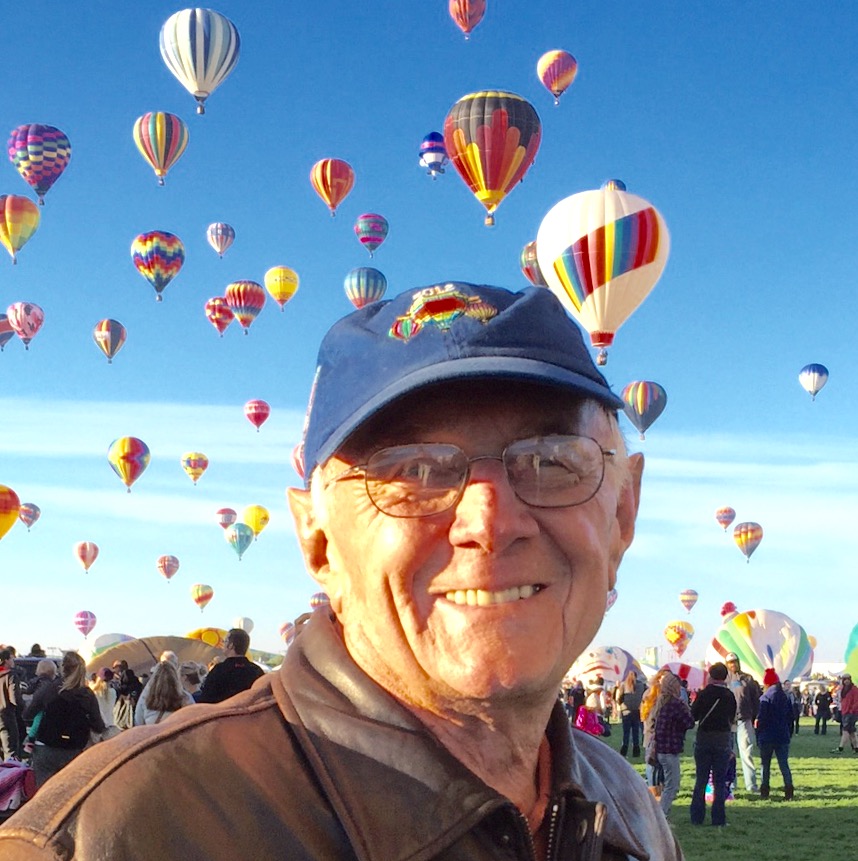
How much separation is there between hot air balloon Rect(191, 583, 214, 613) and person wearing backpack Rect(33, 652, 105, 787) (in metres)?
47.2

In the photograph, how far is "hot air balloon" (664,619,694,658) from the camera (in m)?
55.2

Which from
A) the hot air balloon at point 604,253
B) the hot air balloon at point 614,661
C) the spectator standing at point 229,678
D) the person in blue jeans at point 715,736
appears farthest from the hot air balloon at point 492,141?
the spectator standing at point 229,678

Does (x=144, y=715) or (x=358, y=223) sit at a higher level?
(x=358, y=223)

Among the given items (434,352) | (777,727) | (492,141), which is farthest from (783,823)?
(492,141)

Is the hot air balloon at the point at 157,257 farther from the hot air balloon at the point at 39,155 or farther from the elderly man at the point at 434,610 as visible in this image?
the elderly man at the point at 434,610

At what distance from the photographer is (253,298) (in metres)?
37.5

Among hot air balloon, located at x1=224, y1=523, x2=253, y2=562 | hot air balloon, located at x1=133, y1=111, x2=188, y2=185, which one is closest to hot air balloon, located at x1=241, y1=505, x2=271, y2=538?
hot air balloon, located at x1=224, y1=523, x2=253, y2=562

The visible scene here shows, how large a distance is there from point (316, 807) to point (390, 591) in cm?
29

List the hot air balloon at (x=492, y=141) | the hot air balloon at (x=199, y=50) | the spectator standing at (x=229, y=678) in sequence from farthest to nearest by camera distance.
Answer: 1. the hot air balloon at (x=199, y=50)
2. the hot air balloon at (x=492, y=141)
3. the spectator standing at (x=229, y=678)

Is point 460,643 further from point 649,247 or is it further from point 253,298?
point 253,298

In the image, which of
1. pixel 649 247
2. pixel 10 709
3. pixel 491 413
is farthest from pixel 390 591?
pixel 649 247

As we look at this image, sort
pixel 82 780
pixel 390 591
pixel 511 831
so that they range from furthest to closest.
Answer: pixel 390 591 < pixel 511 831 < pixel 82 780

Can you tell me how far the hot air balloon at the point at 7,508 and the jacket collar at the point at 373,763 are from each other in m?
34.1

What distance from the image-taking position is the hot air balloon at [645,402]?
31.5 meters
